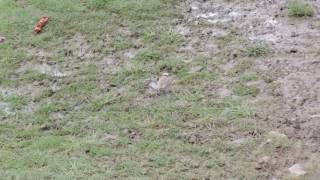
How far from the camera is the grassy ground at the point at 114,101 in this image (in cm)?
427

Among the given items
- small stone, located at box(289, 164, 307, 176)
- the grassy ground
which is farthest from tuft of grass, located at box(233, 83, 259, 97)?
small stone, located at box(289, 164, 307, 176)

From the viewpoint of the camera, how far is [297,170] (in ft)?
13.2

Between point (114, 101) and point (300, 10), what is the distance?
1.96 m

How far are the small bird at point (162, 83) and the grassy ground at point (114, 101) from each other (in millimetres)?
57

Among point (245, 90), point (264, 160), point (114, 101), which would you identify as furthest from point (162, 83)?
point (264, 160)

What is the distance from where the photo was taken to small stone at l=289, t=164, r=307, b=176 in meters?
3.99

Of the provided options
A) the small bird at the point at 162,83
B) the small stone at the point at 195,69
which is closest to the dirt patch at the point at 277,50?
the small stone at the point at 195,69

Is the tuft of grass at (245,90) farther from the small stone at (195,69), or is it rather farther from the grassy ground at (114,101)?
the small stone at (195,69)

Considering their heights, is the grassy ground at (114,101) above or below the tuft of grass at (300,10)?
below

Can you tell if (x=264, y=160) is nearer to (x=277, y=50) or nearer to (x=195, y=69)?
(x=195, y=69)

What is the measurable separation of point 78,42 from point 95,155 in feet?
5.66

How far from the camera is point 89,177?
163 inches

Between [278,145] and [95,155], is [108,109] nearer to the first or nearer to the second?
[95,155]

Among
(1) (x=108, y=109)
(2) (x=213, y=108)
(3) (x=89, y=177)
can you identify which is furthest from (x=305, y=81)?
(3) (x=89, y=177)
